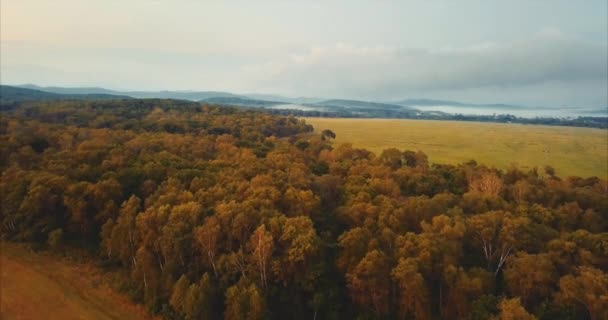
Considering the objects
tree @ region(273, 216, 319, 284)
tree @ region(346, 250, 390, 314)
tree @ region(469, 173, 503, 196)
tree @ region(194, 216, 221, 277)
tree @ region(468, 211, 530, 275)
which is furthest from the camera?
tree @ region(469, 173, 503, 196)

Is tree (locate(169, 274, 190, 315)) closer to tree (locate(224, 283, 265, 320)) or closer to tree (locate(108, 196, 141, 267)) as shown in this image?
tree (locate(224, 283, 265, 320))

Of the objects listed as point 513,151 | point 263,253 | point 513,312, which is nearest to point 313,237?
point 263,253

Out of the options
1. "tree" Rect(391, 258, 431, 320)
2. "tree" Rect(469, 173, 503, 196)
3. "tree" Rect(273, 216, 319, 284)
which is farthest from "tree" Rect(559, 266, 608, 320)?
"tree" Rect(469, 173, 503, 196)

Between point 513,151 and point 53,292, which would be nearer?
point 53,292

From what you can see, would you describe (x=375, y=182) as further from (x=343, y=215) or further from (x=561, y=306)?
(x=561, y=306)

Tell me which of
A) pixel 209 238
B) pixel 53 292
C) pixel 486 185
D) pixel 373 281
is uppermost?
pixel 486 185

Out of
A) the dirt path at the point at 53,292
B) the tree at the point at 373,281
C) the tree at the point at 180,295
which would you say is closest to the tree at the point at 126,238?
the dirt path at the point at 53,292

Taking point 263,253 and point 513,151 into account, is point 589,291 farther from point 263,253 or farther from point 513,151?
point 513,151
